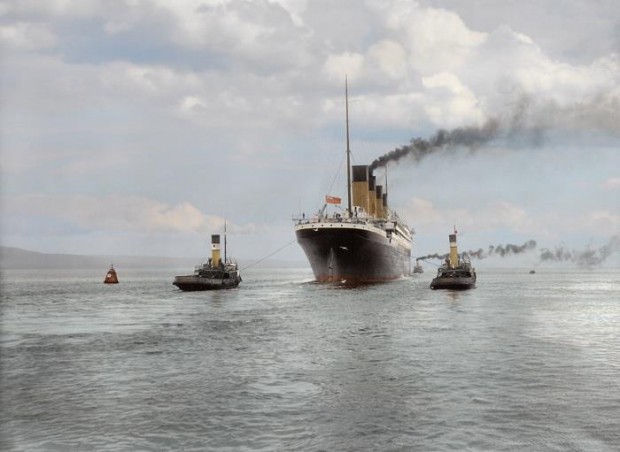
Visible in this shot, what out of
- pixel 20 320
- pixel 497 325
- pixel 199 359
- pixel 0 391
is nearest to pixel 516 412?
pixel 199 359

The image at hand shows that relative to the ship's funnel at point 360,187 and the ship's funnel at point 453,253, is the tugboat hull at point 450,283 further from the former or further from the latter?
the ship's funnel at point 360,187

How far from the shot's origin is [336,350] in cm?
3034

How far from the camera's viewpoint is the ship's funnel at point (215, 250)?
81.1 metres

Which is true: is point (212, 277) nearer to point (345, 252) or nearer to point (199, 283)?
point (199, 283)

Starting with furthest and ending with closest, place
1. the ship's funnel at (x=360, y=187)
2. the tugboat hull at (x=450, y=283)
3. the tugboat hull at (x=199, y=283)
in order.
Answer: the ship's funnel at (x=360, y=187)
the tugboat hull at (x=450, y=283)
the tugboat hull at (x=199, y=283)

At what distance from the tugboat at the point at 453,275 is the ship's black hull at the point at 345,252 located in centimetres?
1077

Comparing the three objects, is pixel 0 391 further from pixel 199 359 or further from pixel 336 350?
pixel 336 350

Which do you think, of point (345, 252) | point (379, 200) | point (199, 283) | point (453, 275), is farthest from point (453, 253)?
point (379, 200)

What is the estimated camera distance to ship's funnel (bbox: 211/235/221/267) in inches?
3191

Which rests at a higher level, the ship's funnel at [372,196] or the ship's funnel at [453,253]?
the ship's funnel at [372,196]

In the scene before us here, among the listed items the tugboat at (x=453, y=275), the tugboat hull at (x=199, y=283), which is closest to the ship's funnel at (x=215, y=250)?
the tugboat hull at (x=199, y=283)

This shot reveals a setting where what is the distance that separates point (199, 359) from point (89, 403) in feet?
29.1

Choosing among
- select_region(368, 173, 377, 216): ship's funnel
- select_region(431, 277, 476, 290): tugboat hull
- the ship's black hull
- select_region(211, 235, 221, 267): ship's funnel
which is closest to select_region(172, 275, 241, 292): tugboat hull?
select_region(211, 235, 221, 267): ship's funnel

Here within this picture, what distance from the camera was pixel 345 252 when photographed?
88.3m
